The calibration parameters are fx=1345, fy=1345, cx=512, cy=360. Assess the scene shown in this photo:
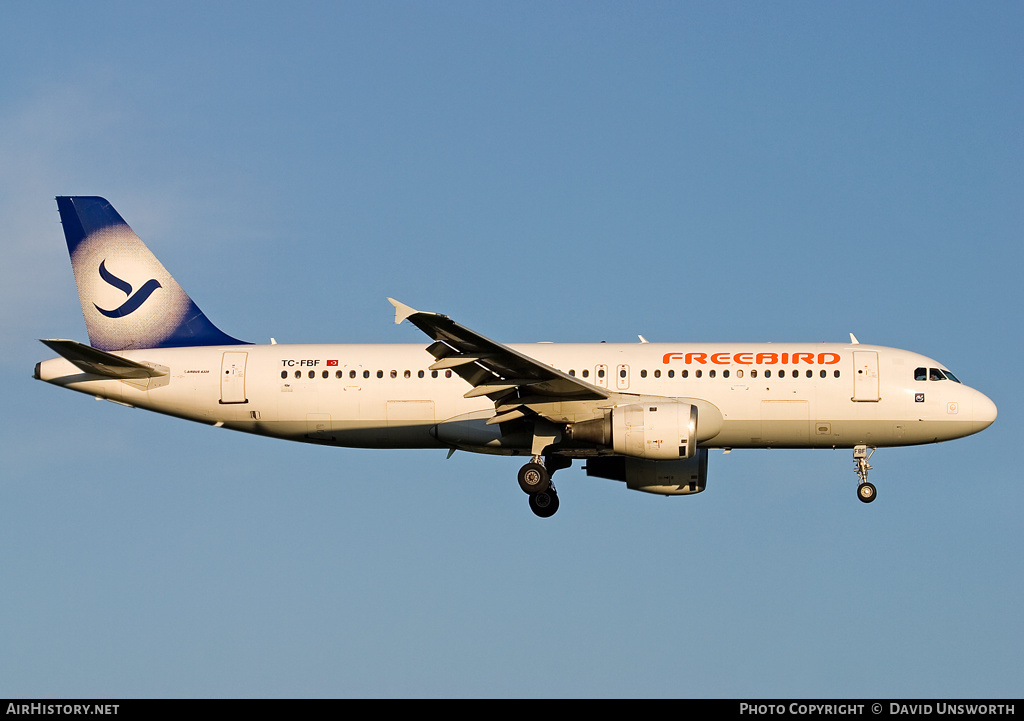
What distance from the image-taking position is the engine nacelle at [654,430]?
113 ft

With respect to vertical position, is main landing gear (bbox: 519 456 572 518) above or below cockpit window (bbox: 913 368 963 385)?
below

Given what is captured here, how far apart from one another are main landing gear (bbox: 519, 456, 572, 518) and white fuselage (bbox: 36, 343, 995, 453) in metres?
1.30

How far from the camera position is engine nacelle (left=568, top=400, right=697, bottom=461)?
113ft

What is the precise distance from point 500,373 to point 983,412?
44.0ft

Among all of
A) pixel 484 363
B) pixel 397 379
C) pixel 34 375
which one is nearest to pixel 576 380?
pixel 484 363

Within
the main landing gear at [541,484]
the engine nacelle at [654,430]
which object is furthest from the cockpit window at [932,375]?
the main landing gear at [541,484]

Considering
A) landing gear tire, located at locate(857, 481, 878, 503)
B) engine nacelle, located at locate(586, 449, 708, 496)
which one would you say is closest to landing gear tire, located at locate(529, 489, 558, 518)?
engine nacelle, located at locate(586, 449, 708, 496)

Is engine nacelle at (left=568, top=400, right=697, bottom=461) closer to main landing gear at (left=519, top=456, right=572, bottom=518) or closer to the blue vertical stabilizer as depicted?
main landing gear at (left=519, top=456, right=572, bottom=518)

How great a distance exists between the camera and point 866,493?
36.9 meters

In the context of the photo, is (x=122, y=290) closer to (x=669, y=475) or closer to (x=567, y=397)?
(x=567, y=397)

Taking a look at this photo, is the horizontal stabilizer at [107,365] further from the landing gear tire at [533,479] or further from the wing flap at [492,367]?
the landing gear tire at [533,479]

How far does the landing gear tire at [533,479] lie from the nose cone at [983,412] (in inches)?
468
